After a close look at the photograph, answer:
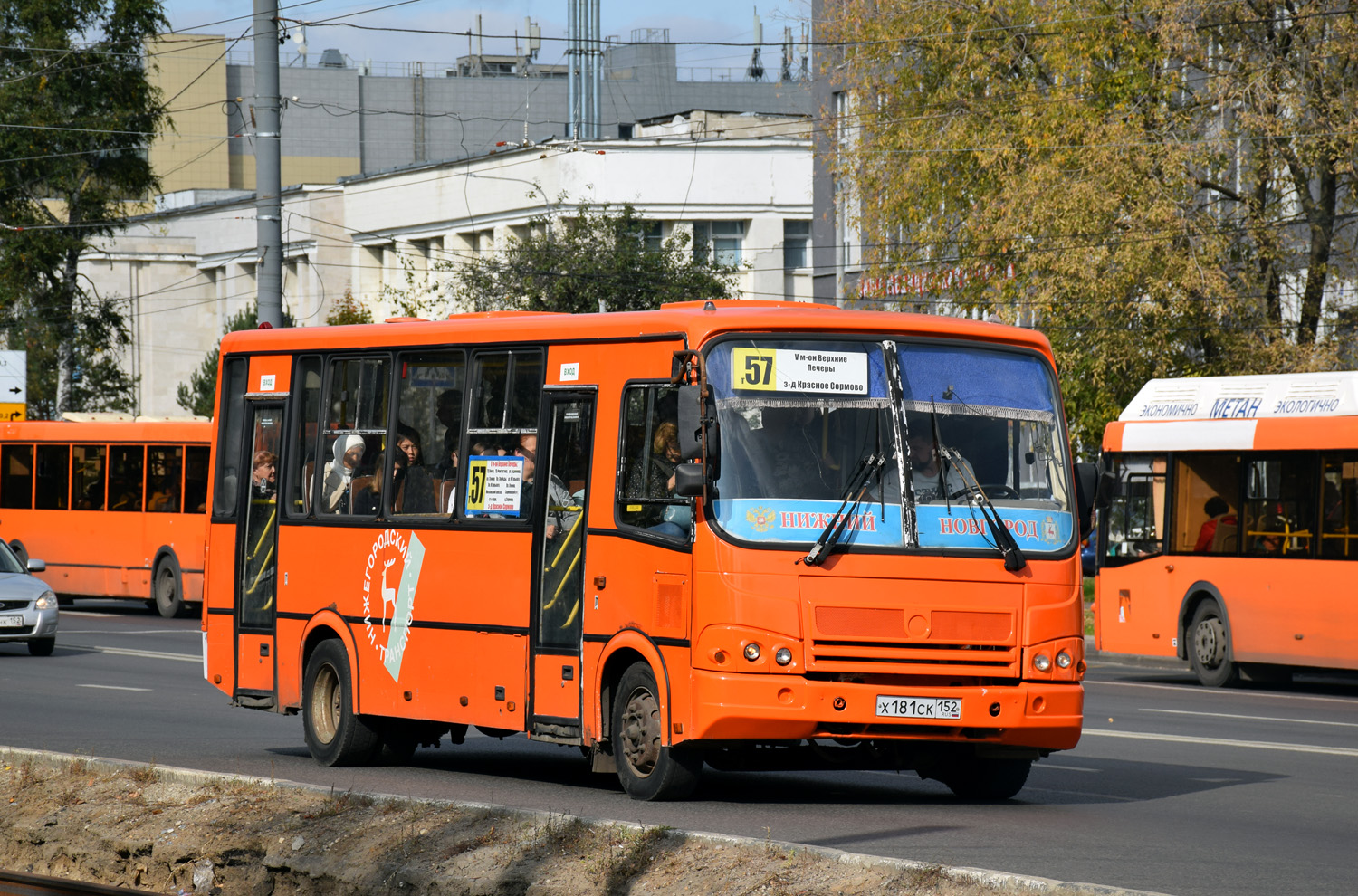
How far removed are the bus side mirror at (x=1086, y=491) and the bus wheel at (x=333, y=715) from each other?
16.0 feet

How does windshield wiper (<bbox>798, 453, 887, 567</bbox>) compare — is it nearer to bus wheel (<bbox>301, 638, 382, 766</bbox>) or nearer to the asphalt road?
the asphalt road

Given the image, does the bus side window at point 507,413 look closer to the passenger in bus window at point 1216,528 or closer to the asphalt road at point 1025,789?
the asphalt road at point 1025,789

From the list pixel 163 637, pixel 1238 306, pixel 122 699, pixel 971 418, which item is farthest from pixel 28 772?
pixel 1238 306

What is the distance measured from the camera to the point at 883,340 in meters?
11.3

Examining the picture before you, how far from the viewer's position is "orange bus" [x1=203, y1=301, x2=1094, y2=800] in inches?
420

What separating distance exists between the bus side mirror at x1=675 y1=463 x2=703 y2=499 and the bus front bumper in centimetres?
92

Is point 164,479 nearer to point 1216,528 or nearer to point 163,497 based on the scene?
point 163,497

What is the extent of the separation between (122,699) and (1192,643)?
11933 millimetres

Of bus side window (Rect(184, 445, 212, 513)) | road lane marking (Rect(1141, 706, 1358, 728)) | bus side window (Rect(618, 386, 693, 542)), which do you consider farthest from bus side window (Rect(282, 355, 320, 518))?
bus side window (Rect(184, 445, 212, 513))

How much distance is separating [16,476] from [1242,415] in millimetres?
22320

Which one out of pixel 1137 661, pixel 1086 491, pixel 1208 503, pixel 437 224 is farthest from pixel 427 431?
pixel 437 224

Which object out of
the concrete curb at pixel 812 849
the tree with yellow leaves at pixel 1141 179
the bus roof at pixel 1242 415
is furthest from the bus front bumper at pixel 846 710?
the tree with yellow leaves at pixel 1141 179

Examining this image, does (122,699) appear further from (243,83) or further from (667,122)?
(243,83)

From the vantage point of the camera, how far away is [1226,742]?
15.9 meters
